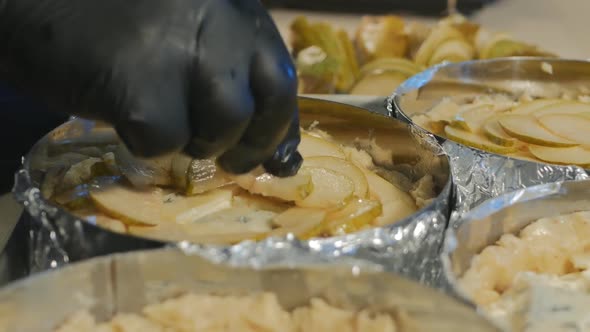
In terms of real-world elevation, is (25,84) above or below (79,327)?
above

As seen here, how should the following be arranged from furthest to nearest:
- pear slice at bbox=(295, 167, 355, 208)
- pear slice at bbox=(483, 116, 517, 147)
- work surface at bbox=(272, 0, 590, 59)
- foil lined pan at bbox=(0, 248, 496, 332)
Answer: work surface at bbox=(272, 0, 590, 59) < pear slice at bbox=(483, 116, 517, 147) < pear slice at bbox=(295, 167, 355, 208) < foil lined pan at bbox=(0, 248, 496, 332)

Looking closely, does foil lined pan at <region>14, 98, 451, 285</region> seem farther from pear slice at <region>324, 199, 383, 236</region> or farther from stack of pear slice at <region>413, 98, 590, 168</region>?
stack of pear slice at <region>413, 98, 590, 168</region>

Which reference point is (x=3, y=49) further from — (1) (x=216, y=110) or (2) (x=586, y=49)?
(2) (x=586, y=49)

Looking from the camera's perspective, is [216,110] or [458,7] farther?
[458,7]

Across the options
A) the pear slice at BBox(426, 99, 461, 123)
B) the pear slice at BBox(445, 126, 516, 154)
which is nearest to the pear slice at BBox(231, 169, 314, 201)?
the pear slice at BBox(445, 126, 516, 154)

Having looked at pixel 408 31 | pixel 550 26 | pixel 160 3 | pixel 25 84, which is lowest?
pixel 550 26

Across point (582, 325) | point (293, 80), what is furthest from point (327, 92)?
point (582, 325)

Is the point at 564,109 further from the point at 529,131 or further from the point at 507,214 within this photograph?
the point at 507,214
